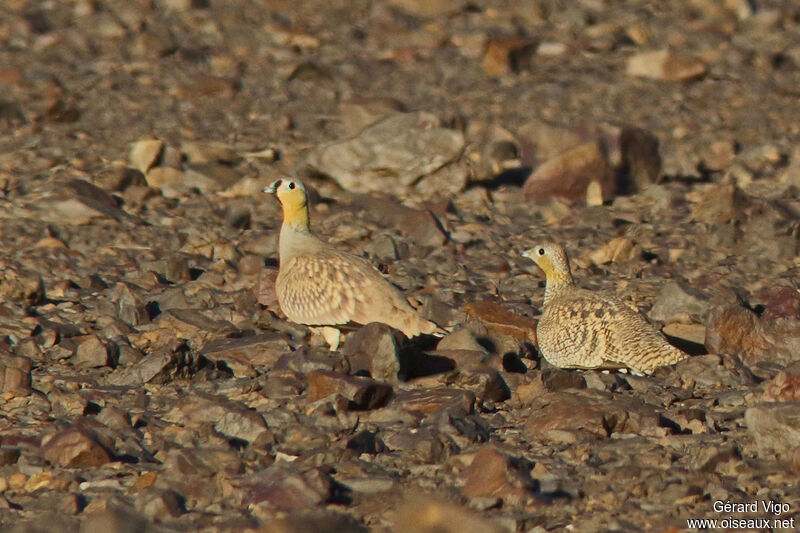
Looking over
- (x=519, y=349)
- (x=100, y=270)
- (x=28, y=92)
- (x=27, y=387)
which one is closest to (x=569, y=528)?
(x=519, y=349)

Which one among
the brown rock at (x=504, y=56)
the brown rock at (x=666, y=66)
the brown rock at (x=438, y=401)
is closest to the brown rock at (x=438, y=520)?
the brown rock at (x=438, y=401)

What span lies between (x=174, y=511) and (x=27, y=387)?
195 centimetres

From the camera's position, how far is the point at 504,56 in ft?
47.2

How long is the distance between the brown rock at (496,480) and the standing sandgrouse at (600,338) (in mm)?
1646

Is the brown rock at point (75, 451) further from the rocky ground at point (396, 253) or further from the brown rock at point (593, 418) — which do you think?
the brown rock at point (593, 418)

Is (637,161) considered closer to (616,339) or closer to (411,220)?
(411,220)

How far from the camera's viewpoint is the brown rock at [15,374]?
707cm

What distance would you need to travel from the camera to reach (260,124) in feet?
41.4

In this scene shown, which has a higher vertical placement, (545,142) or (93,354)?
(93,354)

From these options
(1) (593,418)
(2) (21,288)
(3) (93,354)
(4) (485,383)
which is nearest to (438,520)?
(1) (593,418)

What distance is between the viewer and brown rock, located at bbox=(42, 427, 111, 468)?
6.06 m

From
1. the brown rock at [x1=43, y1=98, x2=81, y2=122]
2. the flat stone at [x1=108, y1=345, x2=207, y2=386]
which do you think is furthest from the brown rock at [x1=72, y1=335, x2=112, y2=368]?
the brown rock at [x1=43, y1=98, x2=81, y2=122]

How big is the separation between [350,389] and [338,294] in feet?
3.68

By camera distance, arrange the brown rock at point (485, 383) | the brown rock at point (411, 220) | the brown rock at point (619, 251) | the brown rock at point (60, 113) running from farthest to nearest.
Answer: the brown rock at point (60, 113), the brown rock at point (411, 220), the brown rock at point (619, 251), the brown rock at point (485, 383)
